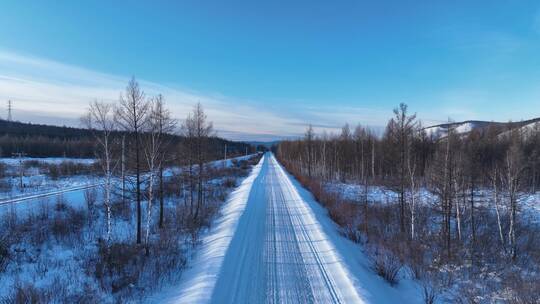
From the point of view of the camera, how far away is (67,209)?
1564cm

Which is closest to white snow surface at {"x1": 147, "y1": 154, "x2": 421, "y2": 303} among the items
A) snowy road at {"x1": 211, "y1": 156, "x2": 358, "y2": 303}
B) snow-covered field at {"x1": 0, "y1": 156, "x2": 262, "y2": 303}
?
→ snowy road at {"x1": 211, "y1": 156, "x2": 358, "y2": 303}

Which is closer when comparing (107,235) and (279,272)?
(279,272)

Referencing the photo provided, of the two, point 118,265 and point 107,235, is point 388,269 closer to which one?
point 118,265

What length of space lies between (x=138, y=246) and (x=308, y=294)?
735 cm

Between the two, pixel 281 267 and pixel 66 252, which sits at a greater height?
pixel 281 267

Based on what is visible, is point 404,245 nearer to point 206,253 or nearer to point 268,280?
point 268,280

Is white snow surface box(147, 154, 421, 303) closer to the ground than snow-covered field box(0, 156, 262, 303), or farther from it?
farther from it

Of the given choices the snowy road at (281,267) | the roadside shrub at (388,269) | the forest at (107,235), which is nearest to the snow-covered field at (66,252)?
the forest at (107,235)

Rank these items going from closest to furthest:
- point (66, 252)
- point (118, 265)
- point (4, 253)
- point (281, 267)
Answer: point (281, 267), point (118, 265), point (4, 253), point (66, 252)

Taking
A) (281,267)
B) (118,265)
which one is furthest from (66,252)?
(281,267)

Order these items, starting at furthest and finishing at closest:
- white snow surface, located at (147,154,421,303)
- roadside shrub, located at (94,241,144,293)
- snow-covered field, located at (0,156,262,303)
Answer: roadside shrub, located at (94,241,144,293)
snow-covered field, located at (0,156,262,303)
white snow surface, located at (147,154,421,303)

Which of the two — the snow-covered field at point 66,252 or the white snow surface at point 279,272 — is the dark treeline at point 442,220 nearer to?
the white snow surface at point 279,272

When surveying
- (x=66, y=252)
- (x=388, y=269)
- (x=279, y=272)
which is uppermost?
(x=279, y=272)

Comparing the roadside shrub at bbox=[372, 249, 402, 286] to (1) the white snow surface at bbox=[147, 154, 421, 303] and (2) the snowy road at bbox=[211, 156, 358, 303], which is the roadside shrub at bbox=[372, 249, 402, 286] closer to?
(1) the white snow surface at bbox=[147, 154, 421, 303]
